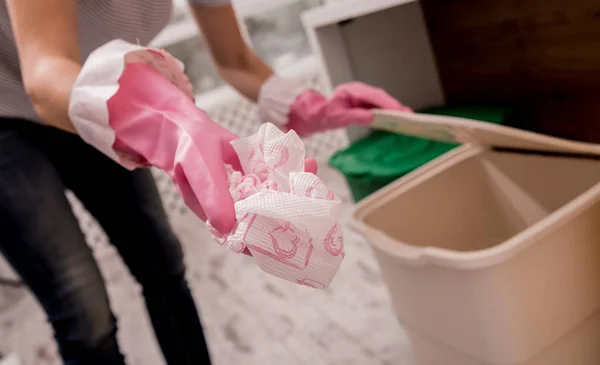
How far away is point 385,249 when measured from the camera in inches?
29.6

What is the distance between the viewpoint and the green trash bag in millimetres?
1198

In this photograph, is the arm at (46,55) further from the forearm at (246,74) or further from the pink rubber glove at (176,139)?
the forearm at (246,74)

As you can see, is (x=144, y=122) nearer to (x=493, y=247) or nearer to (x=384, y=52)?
(x=493, y=247)

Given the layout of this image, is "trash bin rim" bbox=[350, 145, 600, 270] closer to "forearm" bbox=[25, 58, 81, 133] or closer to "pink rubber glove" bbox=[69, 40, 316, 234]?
"pink rubber glove" bbox=[69, 40, 316, 234]

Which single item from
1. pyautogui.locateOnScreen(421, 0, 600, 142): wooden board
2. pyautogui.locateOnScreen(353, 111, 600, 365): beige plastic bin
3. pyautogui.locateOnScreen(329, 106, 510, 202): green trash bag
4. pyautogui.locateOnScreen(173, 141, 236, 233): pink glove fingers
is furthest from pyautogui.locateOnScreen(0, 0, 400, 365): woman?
pyautogui.locateOnScreen(421, 0, 600, 142): wooden board

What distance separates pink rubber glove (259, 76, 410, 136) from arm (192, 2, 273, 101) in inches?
1.8

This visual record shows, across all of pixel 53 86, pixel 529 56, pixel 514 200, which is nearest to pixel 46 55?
pixel 53 86

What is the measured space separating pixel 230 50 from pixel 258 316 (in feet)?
2.13

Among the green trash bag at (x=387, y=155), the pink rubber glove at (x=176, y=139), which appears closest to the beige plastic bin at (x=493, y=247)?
the green trash bag at (x=387, y=155)

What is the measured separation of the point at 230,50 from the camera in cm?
92

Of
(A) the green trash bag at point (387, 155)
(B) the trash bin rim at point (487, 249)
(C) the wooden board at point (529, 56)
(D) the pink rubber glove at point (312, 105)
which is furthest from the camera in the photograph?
(A) the green trash bag at point (387, 155)

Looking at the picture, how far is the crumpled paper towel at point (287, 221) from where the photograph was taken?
0.40 meters

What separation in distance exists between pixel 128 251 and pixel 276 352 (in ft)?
1.42

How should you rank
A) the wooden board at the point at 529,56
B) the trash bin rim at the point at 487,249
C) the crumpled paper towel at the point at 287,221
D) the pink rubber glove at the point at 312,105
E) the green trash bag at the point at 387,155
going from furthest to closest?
the green trash bag at the point at 387,155 < the wooden board at the point at 529,56 < the pink rubber glove at the point at 312,105 < the trash bin rim at the point at 487,249 < the crumpled paper towel at the point at 287,221
